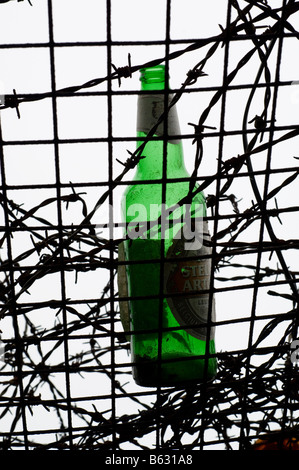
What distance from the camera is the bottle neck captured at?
0.65 m

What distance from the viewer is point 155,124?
57 cm

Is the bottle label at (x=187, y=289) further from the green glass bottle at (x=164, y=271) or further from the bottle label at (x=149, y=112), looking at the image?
the bottle label at (x=149, y=112)

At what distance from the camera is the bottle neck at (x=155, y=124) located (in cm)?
65

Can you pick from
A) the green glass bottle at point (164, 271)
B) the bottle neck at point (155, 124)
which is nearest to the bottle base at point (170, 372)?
the green glass bottle at point (164, 271)

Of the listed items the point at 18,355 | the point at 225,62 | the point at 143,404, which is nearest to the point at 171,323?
the point at 143,404

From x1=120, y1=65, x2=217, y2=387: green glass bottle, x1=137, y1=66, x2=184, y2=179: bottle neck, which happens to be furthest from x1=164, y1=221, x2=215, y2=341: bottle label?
x1=137, y1=66, x2=184, y2=179: bottle neck

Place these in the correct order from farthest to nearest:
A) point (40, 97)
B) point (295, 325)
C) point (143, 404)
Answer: point (143, 404) → point (295, 325) → point (40, 97)

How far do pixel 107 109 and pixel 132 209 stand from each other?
305 millimetres

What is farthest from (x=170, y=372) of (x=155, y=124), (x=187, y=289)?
(x=155, y=124)

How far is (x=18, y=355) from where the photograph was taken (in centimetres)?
53

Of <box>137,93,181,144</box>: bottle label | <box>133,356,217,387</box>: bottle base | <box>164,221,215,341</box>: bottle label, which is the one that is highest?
<box>137,93,181,144</box>: bottle label

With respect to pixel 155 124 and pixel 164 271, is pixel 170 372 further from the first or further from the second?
pixel 155 124

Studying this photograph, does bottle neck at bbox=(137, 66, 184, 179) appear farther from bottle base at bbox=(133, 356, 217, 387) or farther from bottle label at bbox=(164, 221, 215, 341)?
bottle base at bbox=(133, 356, 217, 387)

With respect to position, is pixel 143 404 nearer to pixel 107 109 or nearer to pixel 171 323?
pixel 171 323
